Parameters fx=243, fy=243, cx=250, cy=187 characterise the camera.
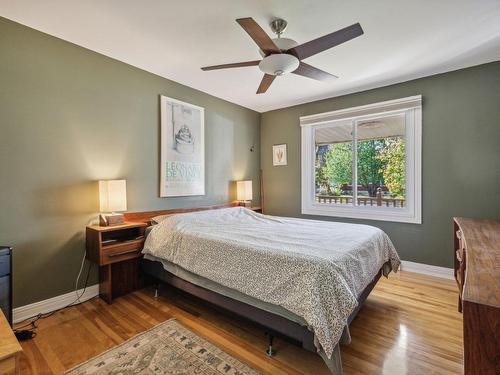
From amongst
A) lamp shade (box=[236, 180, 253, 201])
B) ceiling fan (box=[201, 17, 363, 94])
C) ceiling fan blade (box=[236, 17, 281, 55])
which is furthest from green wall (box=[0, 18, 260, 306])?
ceiling fan blade (box=[236, 17, 281, 55])

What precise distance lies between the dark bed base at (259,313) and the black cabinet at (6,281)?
3.90ft

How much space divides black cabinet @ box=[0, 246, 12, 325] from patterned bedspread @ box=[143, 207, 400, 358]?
3.51ft

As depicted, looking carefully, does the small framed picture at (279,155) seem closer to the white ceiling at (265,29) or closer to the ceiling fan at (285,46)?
the white ceiling at (265,29)

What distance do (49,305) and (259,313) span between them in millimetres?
2114

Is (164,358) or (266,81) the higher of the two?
(266,81)

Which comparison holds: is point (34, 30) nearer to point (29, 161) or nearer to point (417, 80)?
point (29, 161)

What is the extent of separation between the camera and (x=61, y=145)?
2459mm

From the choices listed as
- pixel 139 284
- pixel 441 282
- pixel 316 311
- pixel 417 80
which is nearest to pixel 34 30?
pixel 139 284

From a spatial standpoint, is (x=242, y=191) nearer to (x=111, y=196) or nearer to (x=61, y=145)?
(x=111, y=196)

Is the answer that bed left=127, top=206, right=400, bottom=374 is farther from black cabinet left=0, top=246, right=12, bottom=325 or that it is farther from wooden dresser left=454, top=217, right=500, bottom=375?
black cabinet left=0, top=246, right=12, bottom=325

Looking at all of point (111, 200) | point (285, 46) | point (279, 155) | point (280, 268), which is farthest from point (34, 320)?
point (279, 155)

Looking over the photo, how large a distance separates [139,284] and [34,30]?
2778 millimetres

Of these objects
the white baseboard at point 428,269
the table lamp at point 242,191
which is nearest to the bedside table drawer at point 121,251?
the table lamp at point 242,191

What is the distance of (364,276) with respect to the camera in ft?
6.08
